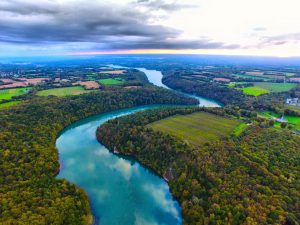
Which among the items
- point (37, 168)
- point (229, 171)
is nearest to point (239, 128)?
point (229, 171)

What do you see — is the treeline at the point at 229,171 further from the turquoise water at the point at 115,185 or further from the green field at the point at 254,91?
the green field at the point at 254,91

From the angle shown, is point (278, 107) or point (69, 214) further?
point (278, 107)

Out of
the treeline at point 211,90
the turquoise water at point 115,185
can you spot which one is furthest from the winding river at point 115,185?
the treeline at point 211,90

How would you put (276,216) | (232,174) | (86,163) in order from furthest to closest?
(86,163)
(232,174)
(276,216)

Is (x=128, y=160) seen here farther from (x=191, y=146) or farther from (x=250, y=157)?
(x=250, y=157)

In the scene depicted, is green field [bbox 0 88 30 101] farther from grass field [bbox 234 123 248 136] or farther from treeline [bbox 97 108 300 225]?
grass field [bbox 234 123 248 136]

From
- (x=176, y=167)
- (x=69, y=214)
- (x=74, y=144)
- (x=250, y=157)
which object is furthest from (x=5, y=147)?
(x=250, y=157)
